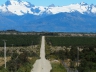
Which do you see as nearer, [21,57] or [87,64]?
[87,64]

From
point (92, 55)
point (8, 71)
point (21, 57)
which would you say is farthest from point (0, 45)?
point (8, 71)

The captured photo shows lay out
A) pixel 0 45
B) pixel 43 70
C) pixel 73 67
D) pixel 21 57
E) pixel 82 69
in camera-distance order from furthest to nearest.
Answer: pixel 0 45, pixel 21 57, pixel 73 67, pixel 43 70, pixel 82 69

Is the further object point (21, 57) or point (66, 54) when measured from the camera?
point (66, 54)

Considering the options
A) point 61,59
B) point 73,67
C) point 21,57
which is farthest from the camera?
point 61,59

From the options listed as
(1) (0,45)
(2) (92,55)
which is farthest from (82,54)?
(1) (0,45)

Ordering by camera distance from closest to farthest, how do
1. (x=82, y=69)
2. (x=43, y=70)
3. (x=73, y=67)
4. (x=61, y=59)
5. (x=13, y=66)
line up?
(x=82, y=69)
(x=13, y=66)
(x=43, y=70)
(x=73, y=67)
(x=61, y=59)

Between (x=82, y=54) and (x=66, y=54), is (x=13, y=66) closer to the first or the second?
(x=82, y=54)

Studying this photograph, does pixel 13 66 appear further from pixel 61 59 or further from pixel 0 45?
pixel 0 45

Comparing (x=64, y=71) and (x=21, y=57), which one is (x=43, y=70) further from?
(x=21, y=57)

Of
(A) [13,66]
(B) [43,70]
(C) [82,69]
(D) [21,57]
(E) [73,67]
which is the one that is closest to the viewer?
(C) [82,69]
